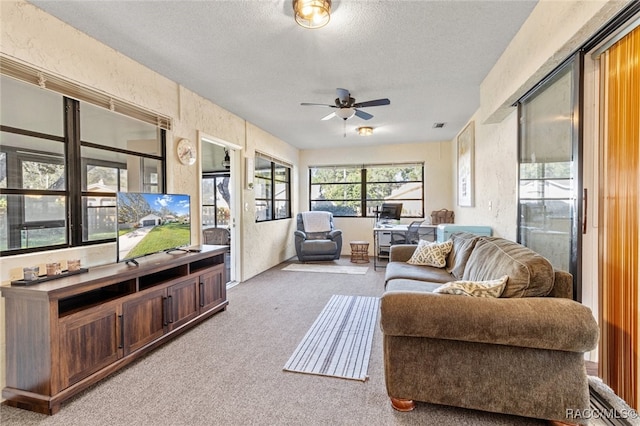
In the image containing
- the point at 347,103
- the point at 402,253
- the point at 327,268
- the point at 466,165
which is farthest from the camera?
the point at 327,268

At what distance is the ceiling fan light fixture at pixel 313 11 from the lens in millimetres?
1959

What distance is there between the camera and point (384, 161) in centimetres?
693

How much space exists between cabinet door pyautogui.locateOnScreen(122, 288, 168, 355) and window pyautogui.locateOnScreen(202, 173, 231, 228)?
5.53m

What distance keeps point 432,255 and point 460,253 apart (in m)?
0.44

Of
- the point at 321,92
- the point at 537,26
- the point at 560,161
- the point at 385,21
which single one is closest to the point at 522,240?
the point at 560,161

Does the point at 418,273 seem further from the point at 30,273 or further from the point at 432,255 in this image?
the point at 30,273

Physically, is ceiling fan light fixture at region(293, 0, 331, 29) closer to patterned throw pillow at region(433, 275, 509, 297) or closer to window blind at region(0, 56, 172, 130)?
window blind at region(0, 56, 172, 130)

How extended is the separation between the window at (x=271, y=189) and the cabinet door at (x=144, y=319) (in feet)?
9.54

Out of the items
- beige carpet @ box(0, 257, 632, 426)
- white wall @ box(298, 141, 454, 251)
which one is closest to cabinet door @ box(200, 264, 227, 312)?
beige carpet @ box(0, 257, 632, 426)

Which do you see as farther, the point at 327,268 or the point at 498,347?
the point at 327,268

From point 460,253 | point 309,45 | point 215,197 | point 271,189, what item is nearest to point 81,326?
point 309,45

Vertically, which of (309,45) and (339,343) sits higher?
(309,45)

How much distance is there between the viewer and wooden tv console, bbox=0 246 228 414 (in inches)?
69.6

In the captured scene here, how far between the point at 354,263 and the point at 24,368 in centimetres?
499
